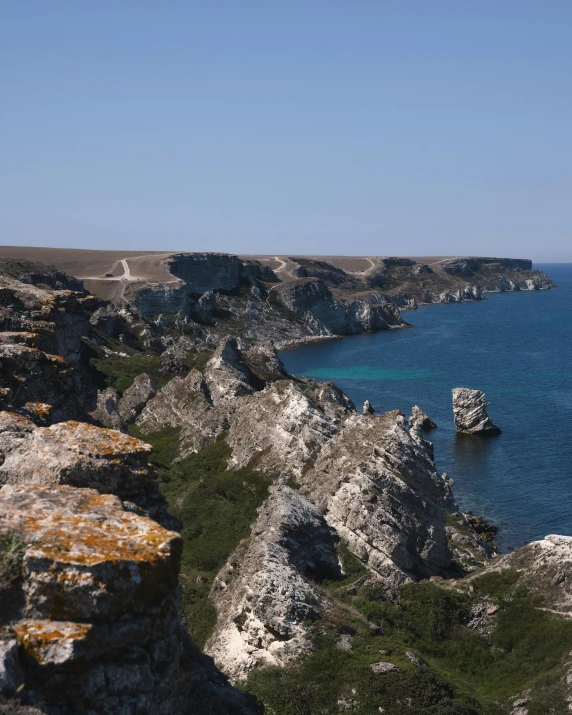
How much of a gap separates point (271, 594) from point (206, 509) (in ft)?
48.0

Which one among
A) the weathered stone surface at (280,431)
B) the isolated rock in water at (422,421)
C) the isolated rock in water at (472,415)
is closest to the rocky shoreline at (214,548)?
the weathered stone surface at (280,431)

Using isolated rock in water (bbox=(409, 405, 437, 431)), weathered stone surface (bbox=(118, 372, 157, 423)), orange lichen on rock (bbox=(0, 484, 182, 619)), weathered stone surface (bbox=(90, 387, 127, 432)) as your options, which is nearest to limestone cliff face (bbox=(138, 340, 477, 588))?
weathered stone surface (bbox=(90, 387, 127, 432))

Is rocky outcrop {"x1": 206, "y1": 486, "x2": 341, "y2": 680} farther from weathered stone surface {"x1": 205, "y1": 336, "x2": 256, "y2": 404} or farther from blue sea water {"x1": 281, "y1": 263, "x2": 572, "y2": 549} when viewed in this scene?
blue sea water {"x1": 281, "y1": 263, "x2": 572, "y2": 549}

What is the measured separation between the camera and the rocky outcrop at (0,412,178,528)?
1244 cm

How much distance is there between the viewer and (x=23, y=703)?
340 inches

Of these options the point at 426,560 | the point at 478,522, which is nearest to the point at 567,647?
the point at 426,560

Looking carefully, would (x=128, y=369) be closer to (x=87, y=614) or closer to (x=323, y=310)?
(x=87, y=614)

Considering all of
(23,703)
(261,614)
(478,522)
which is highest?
(23,703)

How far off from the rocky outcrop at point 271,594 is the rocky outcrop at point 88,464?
935 cm

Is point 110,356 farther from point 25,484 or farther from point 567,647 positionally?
point 25,484

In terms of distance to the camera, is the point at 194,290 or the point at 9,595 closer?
the point at 9,595

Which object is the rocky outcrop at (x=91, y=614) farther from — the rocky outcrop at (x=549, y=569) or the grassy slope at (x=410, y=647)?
the rocky outcrop at (x=549, y=569)

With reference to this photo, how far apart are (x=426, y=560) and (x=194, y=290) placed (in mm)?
152050

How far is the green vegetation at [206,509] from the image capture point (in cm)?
2698
